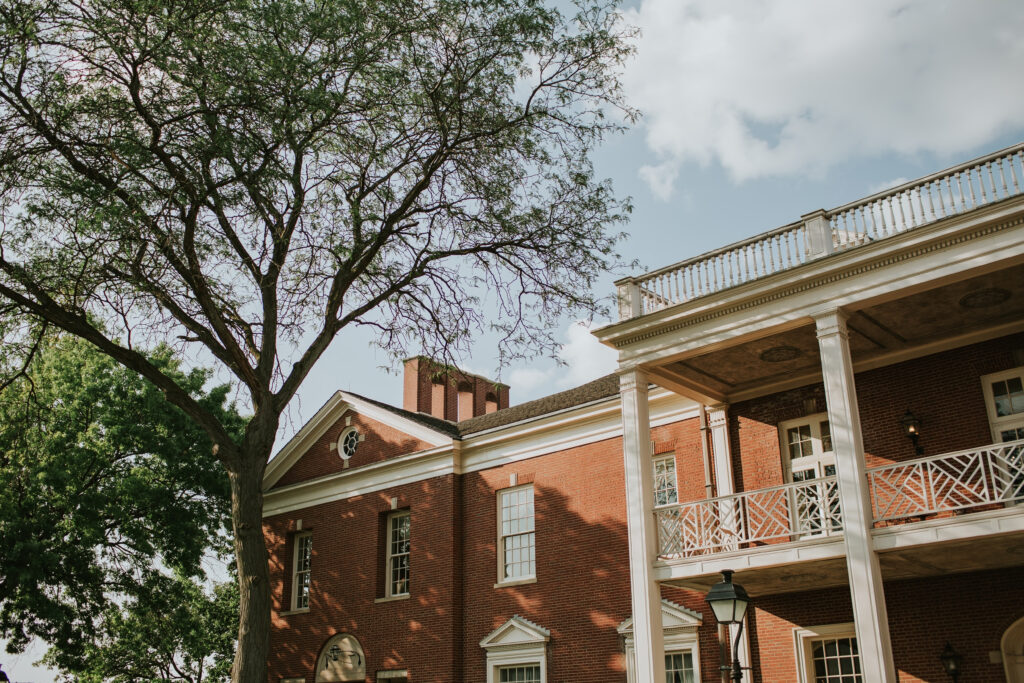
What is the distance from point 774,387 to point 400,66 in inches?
330

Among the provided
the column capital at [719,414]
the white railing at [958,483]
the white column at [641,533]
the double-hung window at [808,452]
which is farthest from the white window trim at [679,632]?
the white railing at [958,483]

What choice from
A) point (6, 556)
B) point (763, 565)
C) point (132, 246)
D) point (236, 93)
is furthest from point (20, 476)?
point (763, 565)

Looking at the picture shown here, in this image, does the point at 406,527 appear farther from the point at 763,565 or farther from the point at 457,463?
the point at 763,565

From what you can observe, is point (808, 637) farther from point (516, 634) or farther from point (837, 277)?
point (516, 634)

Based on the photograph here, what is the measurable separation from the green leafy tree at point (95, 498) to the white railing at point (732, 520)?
43.1 ft

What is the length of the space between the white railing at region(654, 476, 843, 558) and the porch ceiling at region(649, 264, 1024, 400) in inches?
81.3

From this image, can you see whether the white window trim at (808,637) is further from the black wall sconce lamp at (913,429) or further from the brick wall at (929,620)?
the black wall sconce lamp at (913,429)

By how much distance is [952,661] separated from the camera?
12703 millimetres

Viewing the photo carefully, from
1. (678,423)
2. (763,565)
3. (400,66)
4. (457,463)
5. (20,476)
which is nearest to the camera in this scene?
(763,565)

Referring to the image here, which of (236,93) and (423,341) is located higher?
(236,93)

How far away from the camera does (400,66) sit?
15258mm

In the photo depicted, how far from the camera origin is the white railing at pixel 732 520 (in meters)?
13.1

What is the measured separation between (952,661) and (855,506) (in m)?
2.94

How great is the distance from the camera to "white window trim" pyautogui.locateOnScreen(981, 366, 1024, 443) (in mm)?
13180
